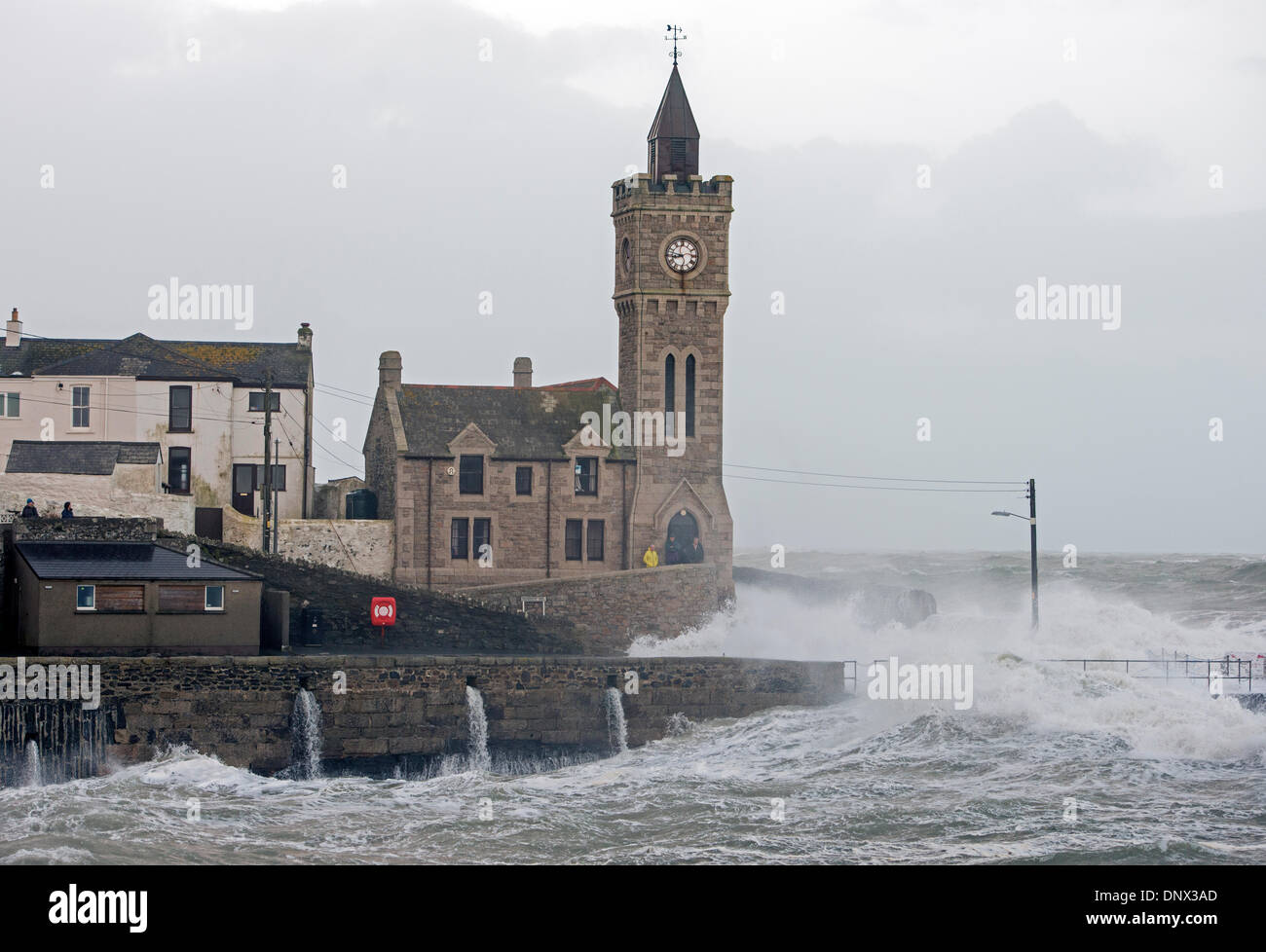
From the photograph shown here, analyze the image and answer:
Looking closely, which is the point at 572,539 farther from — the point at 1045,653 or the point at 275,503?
the point at 1045,653

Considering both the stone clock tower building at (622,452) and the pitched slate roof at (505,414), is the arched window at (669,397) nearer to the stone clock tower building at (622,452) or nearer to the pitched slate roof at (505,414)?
the stone clock tower building at (622,452)

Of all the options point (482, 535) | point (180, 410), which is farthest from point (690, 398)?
point (180, 410)

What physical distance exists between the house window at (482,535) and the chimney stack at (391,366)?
17.1 feet

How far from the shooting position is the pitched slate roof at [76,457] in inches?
1828

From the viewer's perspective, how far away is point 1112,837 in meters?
27.8

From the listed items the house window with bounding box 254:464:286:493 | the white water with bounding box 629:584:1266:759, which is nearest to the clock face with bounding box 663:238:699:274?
the white water with bounding box 629:584:1266:759

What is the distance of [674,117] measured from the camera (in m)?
52.6

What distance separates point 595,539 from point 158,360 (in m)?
14.5

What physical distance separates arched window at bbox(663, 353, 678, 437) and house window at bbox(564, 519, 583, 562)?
12.8ft

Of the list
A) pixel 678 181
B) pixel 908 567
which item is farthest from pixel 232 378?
pixel 908 567

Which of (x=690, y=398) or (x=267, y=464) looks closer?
(x=267, y=464)

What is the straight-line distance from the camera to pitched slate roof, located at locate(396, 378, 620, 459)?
168 ft
